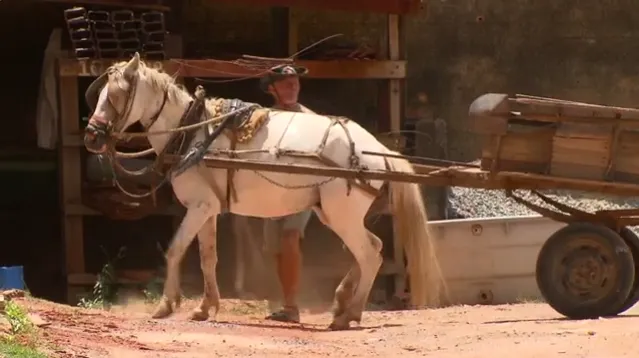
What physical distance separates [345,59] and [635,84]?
485cm

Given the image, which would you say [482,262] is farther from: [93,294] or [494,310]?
[93,294]

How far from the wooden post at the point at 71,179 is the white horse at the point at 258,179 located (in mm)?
2425

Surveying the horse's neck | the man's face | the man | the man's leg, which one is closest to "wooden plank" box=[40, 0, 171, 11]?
the man

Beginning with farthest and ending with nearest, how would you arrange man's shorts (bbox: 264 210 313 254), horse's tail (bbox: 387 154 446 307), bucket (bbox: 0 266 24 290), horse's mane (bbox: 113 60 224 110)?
bucket (bbox: 0 266 24 290) < man's shorts (bbox: 264 210 313 254) < horse's tail (bbox: 387 154 446 307) < horse's mane (bbox: 113 60 224 110)

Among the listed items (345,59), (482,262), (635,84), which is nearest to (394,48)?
(345,59)

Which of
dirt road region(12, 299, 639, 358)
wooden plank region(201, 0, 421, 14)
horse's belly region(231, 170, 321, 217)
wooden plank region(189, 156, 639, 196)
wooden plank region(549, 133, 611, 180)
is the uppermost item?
wooden plank region(201, 0, 421, 14)

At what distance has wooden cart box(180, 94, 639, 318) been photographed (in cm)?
921

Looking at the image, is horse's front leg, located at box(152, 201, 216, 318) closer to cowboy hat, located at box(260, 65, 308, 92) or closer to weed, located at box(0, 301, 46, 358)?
cowboy hat, located at box(260, 65, 308, 92)

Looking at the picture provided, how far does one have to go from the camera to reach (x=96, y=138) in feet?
32.7

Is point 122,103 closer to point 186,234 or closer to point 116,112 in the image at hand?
point 116,112

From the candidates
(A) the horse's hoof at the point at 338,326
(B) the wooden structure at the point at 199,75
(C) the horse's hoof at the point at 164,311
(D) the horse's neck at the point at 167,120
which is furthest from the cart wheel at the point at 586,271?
(B) the wooden structure at the point at 199,75

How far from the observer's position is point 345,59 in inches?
516

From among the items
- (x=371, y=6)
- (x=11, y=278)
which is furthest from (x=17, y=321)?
(x=371, y=6)

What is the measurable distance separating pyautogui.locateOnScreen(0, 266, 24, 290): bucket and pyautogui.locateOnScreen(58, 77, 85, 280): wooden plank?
1103 mm
